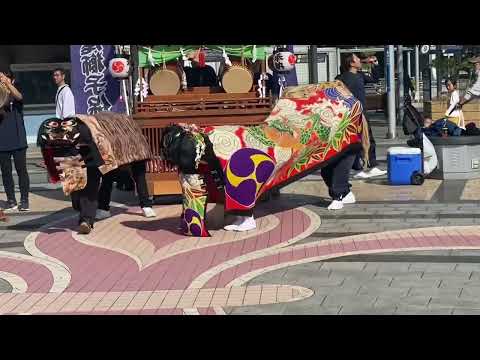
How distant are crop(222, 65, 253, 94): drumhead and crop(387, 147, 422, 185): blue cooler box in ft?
7.66

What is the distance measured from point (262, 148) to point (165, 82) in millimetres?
3242

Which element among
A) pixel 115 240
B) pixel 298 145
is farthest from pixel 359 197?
pixel 115 240

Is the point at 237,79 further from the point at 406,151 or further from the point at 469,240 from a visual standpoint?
the point at 469,240

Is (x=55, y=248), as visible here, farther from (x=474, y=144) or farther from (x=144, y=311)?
(x=474, y=144)

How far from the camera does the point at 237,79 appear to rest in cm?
1087

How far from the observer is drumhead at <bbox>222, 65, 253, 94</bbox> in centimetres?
1082

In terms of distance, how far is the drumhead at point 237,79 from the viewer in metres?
10.8

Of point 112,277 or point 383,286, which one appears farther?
point 112,277

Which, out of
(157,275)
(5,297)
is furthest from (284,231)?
(5,297)

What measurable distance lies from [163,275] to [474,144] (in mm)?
6549

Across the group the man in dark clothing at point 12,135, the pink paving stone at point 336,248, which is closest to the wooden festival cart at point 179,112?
the man in dark clothing at point 12,135

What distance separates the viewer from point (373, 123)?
2309cm

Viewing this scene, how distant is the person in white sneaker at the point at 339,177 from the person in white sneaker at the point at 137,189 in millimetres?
2242

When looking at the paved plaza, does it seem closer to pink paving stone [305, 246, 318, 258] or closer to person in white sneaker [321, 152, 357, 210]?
pink paving stone [305, 246, 318, 258]
